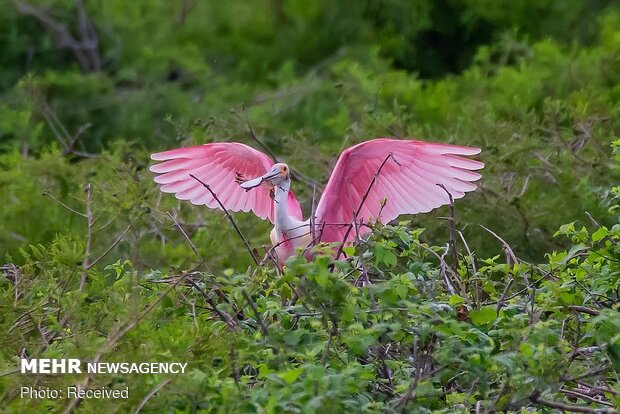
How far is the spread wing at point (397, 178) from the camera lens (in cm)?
516

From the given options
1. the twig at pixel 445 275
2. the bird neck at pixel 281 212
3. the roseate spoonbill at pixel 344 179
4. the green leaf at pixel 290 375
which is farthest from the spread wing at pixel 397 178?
the green leaf at pixel 290 375

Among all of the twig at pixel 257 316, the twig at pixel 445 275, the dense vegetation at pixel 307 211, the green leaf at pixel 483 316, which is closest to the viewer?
the dense vegetation at pixel 307 211

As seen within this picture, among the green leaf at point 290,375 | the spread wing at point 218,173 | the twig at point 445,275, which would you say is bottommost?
the spread wing at point 218,173

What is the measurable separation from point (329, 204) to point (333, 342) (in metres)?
1.68

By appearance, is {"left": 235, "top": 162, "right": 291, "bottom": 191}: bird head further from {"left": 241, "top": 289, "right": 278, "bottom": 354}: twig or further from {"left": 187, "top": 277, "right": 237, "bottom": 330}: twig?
{"left": 241, "top": 289, "right": 278, "bottom": 354}: twig

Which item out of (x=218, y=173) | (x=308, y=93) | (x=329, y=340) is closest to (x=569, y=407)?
(x=329, y=340)

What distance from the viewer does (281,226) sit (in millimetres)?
5168

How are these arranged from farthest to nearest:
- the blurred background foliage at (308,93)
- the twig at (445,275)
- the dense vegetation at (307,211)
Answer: the blurred background foliage at (308,93)
the twig at (445,275)
the dense vegetation at (307,211)

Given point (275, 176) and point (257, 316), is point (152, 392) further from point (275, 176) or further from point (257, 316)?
point (275, 176)

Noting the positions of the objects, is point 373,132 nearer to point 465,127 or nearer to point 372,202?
point 465,127

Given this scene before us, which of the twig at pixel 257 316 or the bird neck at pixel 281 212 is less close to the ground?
the twig at pixel 257 316

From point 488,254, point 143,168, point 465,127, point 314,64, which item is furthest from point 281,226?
point 314,64

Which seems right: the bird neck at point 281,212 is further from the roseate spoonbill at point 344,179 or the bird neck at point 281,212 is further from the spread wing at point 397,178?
Result: the spread wing at point 397,178

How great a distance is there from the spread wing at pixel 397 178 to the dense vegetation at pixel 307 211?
229mm
